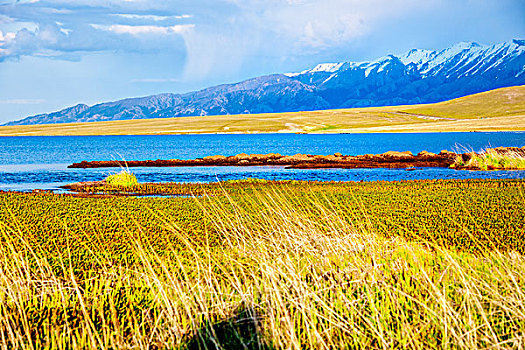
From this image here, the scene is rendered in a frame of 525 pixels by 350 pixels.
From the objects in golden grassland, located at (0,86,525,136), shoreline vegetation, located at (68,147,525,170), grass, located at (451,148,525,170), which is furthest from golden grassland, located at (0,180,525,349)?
golden grassland, located at (0,86,525,136)

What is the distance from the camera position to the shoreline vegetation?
3812cm

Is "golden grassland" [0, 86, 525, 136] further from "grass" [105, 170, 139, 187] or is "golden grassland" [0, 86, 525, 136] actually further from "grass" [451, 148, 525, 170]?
"grass" [105, 170, 139, 187]

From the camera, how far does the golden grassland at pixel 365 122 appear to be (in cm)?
13012

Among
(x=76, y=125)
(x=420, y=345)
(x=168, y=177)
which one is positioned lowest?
(x=420, y=345)

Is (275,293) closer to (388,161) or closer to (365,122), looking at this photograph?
(388,161)

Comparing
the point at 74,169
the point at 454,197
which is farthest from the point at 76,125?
the point at 454,197

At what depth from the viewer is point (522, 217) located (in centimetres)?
1634

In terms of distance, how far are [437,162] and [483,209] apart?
28076 millimetres

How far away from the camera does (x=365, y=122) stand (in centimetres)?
14900

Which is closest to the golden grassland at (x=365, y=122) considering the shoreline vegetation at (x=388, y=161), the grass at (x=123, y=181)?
the shoreline vegetation at (x=388, y=161)

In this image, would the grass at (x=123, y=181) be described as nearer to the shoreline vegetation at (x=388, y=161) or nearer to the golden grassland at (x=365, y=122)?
the shoreline vegetation at (x=388, y=161)

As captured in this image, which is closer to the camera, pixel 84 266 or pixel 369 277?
pixel 369 277

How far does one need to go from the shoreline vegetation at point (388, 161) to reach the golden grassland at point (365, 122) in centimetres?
7273

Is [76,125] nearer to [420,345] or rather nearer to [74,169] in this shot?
[74,169]
